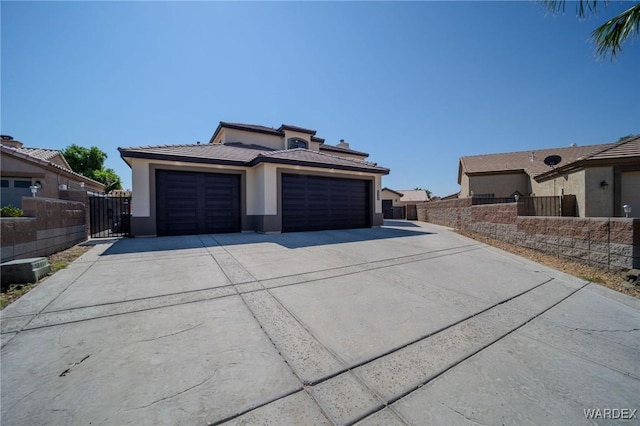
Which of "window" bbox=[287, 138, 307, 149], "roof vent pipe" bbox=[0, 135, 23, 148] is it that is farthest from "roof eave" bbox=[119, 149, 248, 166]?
"roof vent pipe" bbox=[0, 135, 23, 148]

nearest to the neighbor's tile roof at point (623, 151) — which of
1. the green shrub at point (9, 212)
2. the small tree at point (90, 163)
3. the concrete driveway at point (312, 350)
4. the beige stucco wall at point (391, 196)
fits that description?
the concrete driveway at point (312, 350)

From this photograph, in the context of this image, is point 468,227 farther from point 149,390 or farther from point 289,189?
point 149,390

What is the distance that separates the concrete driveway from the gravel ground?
746 millimetres

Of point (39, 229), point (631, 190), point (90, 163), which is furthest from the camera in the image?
point (90, 163)

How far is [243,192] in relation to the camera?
11.1 meters

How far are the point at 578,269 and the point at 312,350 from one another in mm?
7705

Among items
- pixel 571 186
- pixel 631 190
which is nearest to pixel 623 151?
pixel 631 190

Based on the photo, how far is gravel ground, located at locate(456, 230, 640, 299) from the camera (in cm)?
514

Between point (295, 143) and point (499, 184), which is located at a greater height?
point (295, 143)

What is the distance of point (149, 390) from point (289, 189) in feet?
31.0

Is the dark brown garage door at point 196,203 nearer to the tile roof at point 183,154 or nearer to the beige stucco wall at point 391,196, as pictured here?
the tile roof at point 183,154

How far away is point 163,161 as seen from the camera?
9.33m

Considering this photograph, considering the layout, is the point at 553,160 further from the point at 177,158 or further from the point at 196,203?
the point at 177,158

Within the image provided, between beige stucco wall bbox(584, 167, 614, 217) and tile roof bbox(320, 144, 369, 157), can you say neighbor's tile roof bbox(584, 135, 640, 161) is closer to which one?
beige stucco wall bbox(584, 167, 614, 217)
